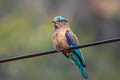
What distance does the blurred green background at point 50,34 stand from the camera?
14.4m

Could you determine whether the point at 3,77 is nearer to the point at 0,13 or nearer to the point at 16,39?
the point at 16,39

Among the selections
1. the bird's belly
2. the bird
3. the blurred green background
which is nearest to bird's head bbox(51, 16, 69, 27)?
the bird

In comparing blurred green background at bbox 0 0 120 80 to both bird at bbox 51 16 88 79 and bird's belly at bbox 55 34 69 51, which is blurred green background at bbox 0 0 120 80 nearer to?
→ bird at bbox 51 16 88 79

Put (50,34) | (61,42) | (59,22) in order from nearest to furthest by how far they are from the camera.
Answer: (61,42)
(59,22)
(50,34)

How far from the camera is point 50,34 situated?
1437 cm

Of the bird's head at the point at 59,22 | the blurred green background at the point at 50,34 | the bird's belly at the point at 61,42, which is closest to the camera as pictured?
the bird's belly at the point at 61,42

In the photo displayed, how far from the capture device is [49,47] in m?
13.9

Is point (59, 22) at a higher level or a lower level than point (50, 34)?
higher

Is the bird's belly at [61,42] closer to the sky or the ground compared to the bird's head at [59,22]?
closer to the ground

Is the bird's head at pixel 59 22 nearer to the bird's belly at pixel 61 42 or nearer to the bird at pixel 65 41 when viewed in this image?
the bird at pixel 65 41

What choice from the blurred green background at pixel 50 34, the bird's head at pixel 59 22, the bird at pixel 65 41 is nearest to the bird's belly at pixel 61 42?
the bird at pixel 65 41

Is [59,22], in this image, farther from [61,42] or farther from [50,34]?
[50,34]

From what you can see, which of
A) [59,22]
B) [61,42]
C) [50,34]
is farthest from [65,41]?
[50,34]

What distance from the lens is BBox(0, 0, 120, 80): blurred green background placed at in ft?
47.1
